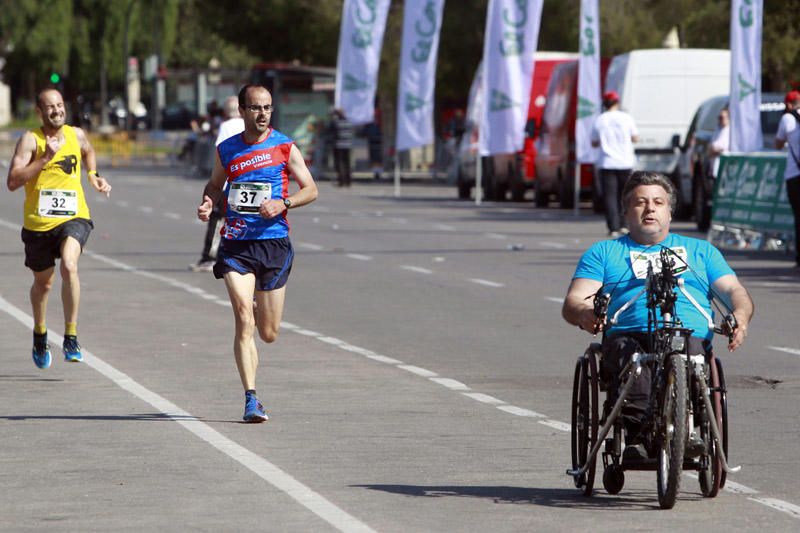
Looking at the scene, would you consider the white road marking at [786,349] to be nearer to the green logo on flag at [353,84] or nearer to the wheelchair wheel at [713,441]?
the wheelchair wheel at [713,441]

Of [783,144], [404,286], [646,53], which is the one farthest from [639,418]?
[646,53]

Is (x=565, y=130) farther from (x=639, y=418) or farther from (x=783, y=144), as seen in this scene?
(x=639, y=418)

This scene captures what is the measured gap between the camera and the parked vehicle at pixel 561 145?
3441 centimetres

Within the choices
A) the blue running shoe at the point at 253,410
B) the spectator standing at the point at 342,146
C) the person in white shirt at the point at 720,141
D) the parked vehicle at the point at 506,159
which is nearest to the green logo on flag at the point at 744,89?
the person in white shirt at the point at 720,141

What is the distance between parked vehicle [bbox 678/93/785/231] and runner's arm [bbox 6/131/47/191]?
52.1 ft

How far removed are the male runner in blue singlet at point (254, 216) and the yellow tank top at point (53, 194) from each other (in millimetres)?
2497

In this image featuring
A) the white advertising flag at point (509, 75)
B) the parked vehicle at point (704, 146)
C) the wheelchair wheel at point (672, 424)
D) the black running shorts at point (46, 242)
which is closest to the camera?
the wheelchair wheel at point (672, 424)

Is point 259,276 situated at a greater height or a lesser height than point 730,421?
greater

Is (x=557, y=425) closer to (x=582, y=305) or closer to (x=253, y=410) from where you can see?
(x=253, y=410)

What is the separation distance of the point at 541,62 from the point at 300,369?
2803cm

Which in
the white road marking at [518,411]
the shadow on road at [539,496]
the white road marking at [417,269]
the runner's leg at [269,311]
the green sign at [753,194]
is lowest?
the white road marking at [417,269]

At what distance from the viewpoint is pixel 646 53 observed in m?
32.3

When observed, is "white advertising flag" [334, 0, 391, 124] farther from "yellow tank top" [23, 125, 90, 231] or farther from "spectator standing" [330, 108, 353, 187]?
"yellow tank top" [23, 125, 90, 231]

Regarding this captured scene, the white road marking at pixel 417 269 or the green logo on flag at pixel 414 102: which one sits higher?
the green logo on flag at pixel 414 102
